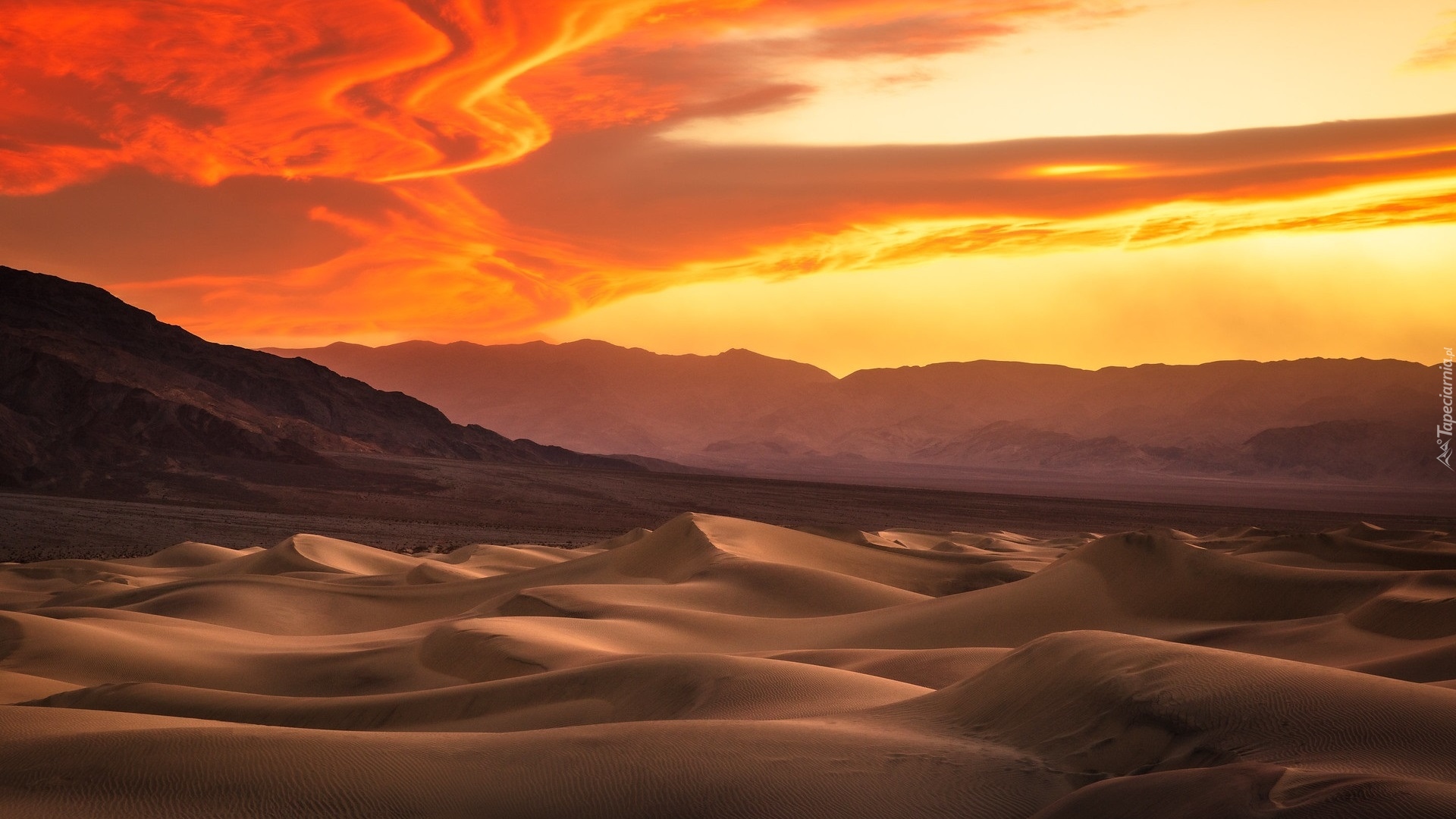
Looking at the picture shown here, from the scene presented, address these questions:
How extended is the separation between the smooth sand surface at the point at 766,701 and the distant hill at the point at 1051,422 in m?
92.3

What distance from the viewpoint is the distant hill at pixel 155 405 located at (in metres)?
40.8

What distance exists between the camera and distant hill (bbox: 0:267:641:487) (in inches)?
1608

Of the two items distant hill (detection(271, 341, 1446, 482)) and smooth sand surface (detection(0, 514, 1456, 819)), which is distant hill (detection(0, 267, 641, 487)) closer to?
smooth sand surface (detection(0, 514, 1456, 819))

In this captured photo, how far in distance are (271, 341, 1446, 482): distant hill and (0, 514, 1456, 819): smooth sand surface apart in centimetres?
9229

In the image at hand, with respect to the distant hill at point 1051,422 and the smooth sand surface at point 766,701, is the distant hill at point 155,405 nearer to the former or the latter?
the smooth sand surface at point 766,701

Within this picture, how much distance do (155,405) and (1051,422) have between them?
137 m

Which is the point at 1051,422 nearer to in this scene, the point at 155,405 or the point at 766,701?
the point at 155,405

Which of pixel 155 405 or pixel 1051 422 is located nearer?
pixel 155 405

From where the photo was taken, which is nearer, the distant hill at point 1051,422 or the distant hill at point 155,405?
the distant hill at point 155,405

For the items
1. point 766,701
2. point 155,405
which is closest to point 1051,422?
point 155,405

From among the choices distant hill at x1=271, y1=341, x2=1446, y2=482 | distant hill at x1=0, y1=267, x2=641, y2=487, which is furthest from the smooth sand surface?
distant hill at x1=271, y1=341, x2=1446, y2=482

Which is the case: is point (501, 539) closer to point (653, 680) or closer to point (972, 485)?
point (653, 680)

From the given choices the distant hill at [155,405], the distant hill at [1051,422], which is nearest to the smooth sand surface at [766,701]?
the distant hill at [155,405]

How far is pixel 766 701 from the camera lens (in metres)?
5.73
